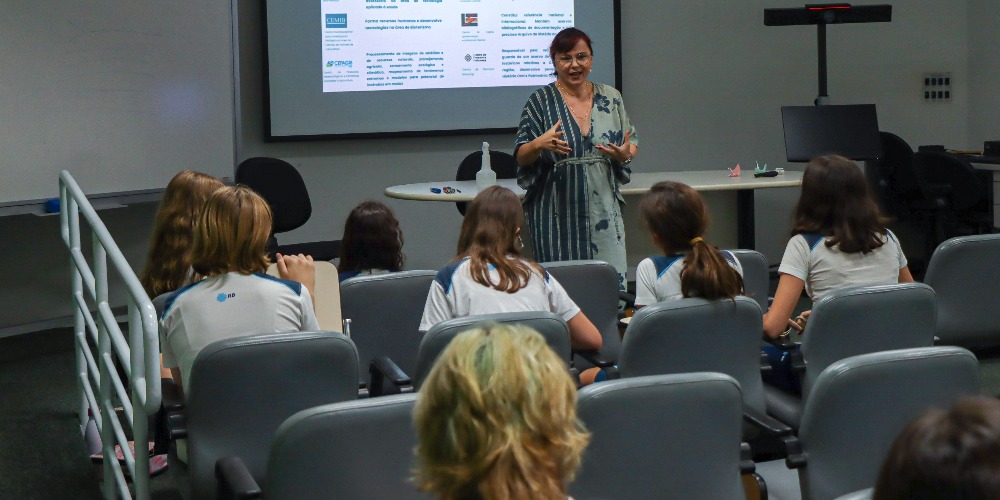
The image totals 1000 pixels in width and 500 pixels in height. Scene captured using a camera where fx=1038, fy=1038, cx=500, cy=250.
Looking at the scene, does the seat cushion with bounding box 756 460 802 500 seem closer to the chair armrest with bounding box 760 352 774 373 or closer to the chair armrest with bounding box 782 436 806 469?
the chair armrest with bounding box 760 352 774 373

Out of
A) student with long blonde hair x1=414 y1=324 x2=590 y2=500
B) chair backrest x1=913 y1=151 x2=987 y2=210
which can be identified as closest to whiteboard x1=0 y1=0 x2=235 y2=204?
student with long blonde hair x1=414 y1=324 x2=590 y2=500

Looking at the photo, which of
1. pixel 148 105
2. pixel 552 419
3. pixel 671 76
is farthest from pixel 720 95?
pixel 552 419

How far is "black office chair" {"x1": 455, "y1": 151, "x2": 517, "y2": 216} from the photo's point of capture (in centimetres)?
588

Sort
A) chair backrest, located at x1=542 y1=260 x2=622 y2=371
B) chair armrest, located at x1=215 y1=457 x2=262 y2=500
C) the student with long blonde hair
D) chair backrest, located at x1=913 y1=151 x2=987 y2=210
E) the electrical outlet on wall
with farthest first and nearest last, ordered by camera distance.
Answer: the electrical outlet on wall < chair backrest, located at x1=913 y1=151 x2=987 y2=210 < chair backrest, located at x1=542 y1=260 x2=622 y2=371 < chair armrest, located at x1=215 y1=457 x2=262 y2=500 < the student with long blonde hair

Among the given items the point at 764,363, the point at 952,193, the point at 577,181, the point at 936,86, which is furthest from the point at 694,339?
the point at 936,86

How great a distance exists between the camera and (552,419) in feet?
3.98

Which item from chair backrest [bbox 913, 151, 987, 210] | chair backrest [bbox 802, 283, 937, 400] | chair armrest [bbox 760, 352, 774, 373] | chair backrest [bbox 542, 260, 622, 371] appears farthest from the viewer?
chair backrest [bbox 913, 151, 987, 210]

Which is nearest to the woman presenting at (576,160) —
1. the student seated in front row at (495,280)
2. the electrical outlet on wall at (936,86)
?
the student seated in front row at (495,280)

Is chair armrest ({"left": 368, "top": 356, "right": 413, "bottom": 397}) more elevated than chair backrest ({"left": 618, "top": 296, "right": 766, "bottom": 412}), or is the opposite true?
chair backrest ({"left": 618, "top": 296, "right": 766, "bottom": 412})

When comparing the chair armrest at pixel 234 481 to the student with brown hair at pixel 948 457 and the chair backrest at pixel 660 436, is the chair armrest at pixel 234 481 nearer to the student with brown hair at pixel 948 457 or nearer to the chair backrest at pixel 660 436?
the chair backrest at pixel 660 436

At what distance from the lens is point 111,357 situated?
3055 mm

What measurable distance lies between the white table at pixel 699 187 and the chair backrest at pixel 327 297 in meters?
1.54

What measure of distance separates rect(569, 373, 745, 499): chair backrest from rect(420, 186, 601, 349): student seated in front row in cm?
90

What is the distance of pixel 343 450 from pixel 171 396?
3.14 feet
